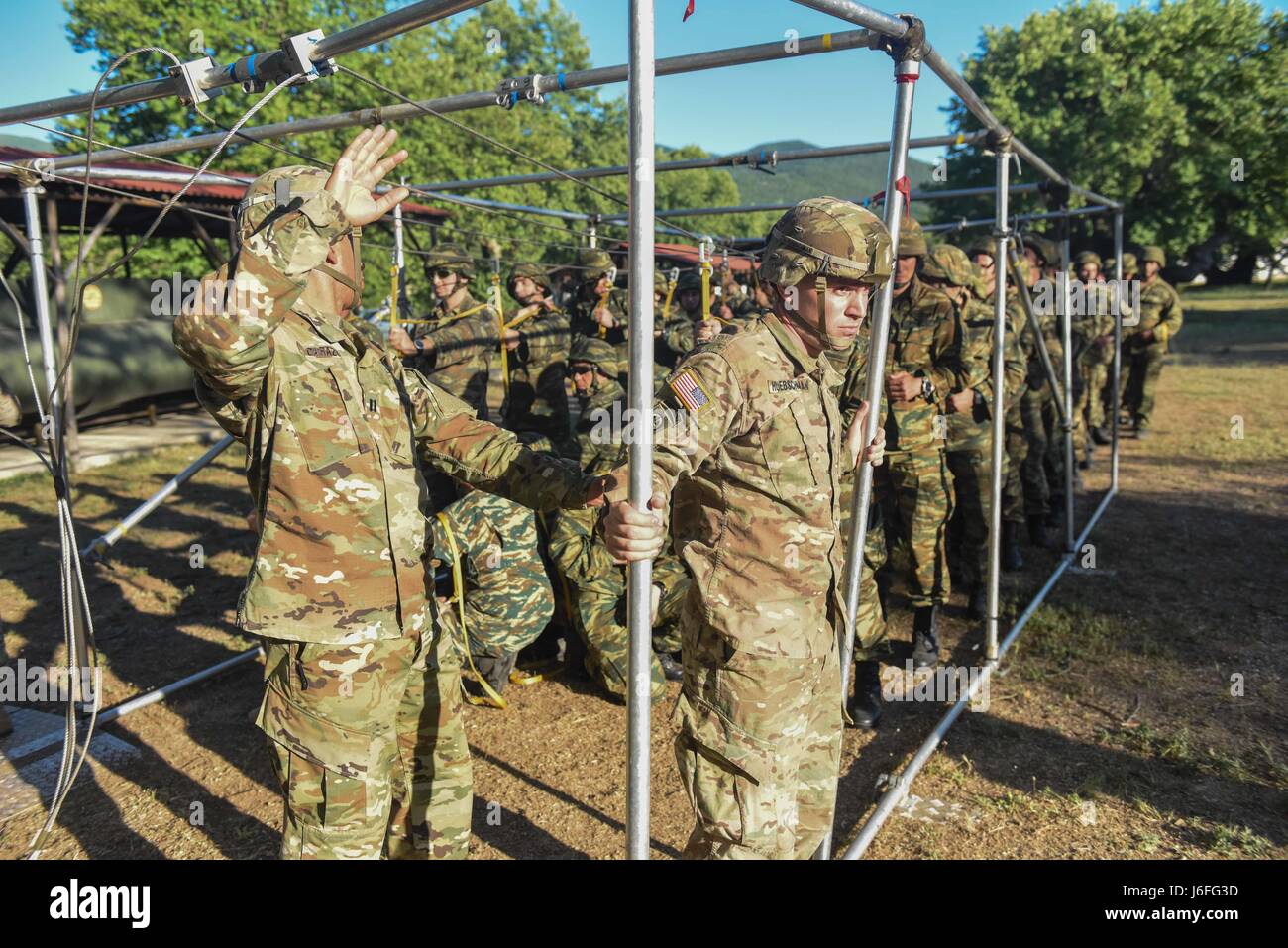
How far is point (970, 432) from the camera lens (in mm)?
5930

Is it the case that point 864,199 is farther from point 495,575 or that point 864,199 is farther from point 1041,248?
point 495,575

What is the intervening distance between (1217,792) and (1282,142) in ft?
60.4

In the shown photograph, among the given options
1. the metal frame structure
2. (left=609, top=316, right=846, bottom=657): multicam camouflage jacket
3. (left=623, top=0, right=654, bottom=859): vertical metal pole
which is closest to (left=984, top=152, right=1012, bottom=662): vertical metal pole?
the metal frame structure

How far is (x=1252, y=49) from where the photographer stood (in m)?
24.7

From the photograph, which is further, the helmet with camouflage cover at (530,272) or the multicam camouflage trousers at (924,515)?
the helmet with camouflage cover at (530,272)

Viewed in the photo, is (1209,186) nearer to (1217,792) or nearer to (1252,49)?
(1252,49)

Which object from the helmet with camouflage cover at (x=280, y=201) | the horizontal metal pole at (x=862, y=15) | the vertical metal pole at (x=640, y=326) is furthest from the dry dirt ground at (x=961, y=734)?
the horizontal metal pole at (x=862, y=15)

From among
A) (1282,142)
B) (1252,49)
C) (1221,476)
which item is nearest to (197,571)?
(1221,476)

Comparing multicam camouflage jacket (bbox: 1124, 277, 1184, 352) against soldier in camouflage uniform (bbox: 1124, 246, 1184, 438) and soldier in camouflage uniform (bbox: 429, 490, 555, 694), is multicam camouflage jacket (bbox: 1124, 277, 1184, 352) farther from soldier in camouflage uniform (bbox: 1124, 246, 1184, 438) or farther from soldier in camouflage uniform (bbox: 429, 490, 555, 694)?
soldier in camouflage uniform (bbox: 429, 490, 555, 694)

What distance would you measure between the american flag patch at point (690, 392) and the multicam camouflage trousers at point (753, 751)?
71 cm

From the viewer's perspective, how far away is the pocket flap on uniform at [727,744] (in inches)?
96.3

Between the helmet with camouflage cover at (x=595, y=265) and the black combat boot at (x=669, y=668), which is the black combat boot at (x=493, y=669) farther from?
the helmet with camouflage cover at (x=595, y=265)

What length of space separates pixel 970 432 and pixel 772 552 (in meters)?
3.92

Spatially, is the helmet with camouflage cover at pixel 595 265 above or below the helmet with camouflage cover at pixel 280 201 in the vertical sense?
above
